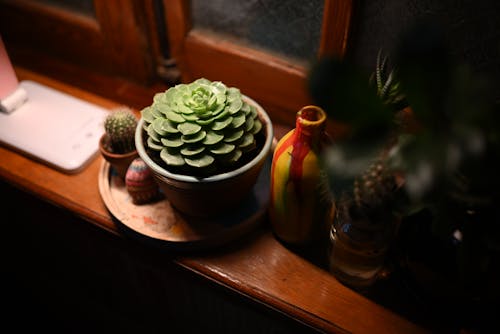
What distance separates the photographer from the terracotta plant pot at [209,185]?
0.90 metres

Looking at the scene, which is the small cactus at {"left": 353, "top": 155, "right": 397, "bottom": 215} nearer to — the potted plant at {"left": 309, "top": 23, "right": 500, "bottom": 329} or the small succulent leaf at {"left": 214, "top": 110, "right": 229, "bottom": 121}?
the potted plant at {"left": 309, "top": 23, "right": 500, "bottom": 329}

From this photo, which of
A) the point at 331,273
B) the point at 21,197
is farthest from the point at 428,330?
the point at 21,197

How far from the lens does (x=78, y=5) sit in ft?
4.39

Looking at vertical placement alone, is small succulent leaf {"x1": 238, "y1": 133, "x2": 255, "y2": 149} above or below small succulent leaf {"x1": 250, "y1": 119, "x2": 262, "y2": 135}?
above

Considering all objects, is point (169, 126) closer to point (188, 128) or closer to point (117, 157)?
point (188, 128)

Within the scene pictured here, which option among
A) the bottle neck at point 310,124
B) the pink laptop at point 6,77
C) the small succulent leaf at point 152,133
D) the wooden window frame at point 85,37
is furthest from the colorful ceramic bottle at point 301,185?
the pink laptop at point 6,77

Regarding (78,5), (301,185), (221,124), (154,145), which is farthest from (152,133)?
(78,5)

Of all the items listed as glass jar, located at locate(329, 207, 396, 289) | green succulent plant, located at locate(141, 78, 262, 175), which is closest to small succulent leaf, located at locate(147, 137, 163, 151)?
green succulent plant, located at locate(141, 78, 262, 175)

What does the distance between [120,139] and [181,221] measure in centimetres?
20

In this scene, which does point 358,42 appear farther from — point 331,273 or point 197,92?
point 331,273

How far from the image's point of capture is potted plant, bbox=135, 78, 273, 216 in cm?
88

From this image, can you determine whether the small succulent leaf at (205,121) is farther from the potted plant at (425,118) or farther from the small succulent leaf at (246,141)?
the potted plant at (425,118)

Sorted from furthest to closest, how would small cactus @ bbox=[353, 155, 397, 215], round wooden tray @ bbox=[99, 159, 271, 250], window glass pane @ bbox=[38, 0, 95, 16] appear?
window glass pane @ bbox=[38, 0, 95, 16] → round wooden tray @ bbox=[99, 159, 271, 250] → small cactus @ bbox=[353, 155, 397, 215]

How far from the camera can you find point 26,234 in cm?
144
